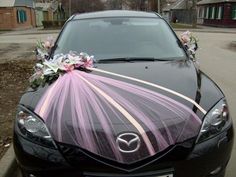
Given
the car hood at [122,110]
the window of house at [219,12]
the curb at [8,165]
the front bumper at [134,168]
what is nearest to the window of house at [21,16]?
the window of house at [219,12]

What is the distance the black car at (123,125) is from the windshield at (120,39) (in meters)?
0.58

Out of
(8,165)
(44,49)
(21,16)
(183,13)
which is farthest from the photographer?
(183,13)

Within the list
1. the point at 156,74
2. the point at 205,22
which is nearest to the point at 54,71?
the point at 156,74

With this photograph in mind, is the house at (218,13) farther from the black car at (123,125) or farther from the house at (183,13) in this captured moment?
the black car at (123,125)

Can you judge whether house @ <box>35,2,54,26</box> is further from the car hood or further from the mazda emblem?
the mazda emblem

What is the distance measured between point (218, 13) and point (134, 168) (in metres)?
46.0

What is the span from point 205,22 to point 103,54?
50.8 metres

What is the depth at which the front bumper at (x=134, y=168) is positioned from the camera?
2799 millimetres

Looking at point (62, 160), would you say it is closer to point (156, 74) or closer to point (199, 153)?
point (199, 153)

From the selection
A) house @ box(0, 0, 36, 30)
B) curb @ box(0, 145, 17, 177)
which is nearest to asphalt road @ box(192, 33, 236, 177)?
curb @ box(0, 145, 17, 177)

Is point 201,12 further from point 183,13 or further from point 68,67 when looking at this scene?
point 68,67

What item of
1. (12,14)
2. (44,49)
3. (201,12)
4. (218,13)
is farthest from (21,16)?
(44,49)

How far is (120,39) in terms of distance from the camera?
4676 millimetres

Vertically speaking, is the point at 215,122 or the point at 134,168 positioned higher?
the point at 215,122
